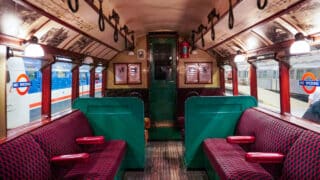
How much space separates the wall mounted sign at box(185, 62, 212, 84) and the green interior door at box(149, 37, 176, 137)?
52 cm

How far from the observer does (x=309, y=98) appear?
322 centimetres

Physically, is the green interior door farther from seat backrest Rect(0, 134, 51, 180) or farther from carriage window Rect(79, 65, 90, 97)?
seat backrest Rect(0, 134, 51, 180)

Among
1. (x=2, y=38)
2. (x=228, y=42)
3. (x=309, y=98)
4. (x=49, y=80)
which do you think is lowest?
(x=309, y=98)

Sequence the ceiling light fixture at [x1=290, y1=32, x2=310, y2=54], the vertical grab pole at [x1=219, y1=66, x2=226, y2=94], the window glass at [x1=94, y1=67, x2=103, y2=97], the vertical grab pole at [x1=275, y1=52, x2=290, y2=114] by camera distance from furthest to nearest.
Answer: the vertical grab pole at [x1=219, y1=66, x2=226, y2=94] < the window glass at [x1=94, y1=67, x2=103, y2=97] < the vertical grab pole at [x1=275, y1=52, x2=290, y2=114] < the ceiling light fixture at [x1=290, y1=32, x2=310, y2=54]

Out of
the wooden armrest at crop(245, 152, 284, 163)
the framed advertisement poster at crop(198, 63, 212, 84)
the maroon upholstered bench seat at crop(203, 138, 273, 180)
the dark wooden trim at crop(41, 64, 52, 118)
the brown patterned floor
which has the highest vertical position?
the framed advertisement poster at crop(198, 63, 212, 84)

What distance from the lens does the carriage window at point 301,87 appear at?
117 inches

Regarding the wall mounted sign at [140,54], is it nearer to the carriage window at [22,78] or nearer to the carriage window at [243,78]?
the carriage window at [243,78]

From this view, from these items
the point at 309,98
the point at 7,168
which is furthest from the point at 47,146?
the point at 309,98

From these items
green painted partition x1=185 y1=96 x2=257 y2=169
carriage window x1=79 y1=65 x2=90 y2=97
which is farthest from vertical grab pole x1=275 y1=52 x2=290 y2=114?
carriage window x1=79 y1=65 x2=90 y2=97

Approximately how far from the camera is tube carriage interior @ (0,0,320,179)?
258cm

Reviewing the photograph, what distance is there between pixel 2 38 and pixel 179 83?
4.95 metres

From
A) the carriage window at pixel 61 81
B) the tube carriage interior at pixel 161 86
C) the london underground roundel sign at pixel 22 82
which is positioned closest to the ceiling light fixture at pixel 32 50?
the tube carriage interior at pixel 161 86

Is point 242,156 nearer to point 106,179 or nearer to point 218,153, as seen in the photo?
point 218,153

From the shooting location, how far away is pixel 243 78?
5.32 meters
